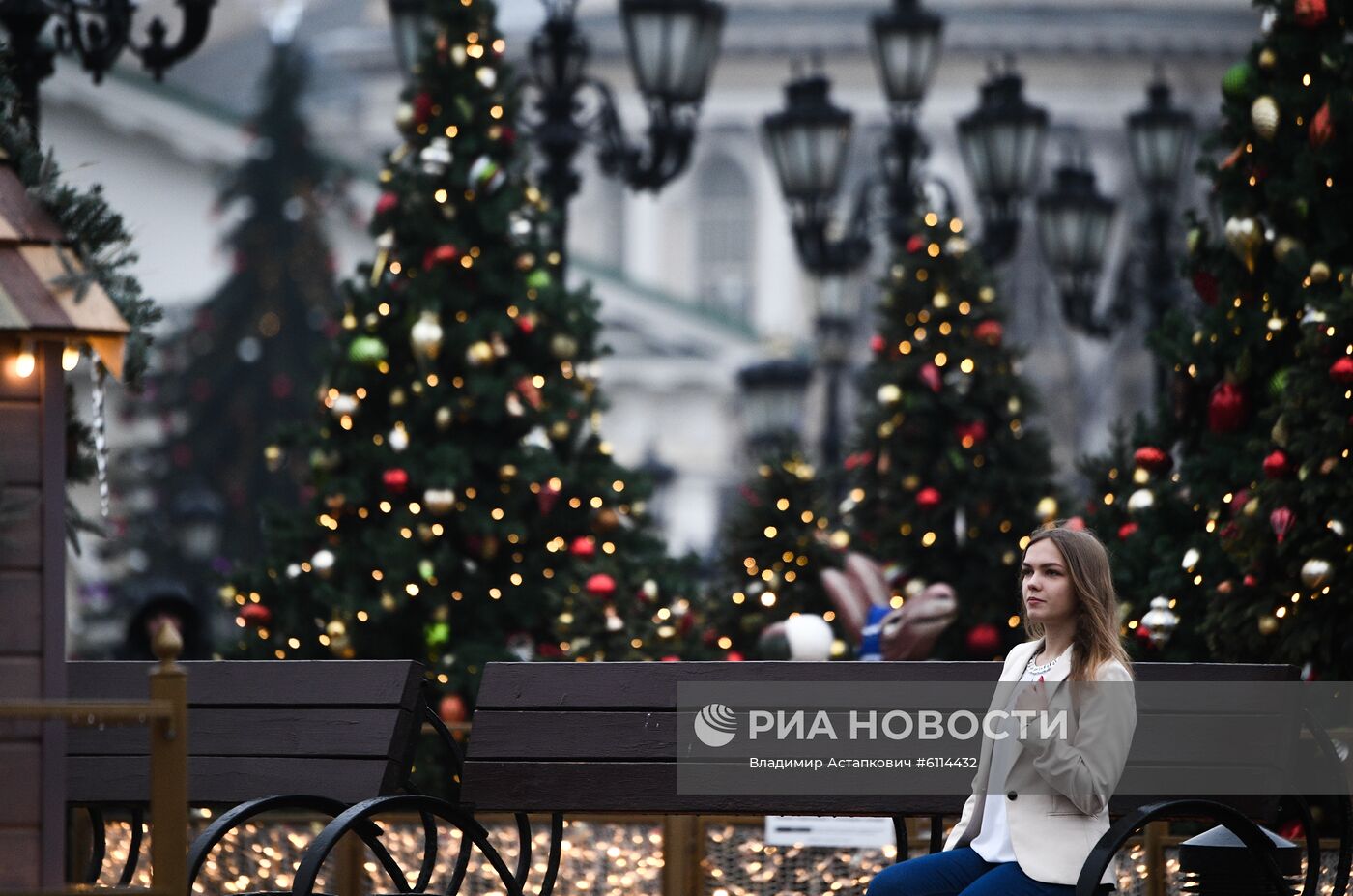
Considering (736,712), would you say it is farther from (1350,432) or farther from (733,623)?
(733,623)

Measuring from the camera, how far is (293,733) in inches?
314

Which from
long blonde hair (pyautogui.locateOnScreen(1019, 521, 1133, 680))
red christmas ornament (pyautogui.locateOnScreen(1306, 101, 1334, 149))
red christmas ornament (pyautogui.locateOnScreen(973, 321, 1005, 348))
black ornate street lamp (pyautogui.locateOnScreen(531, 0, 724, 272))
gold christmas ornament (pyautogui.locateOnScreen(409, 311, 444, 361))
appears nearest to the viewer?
long blonde hair (pyautogui.locateOnScreen(1019, 521, 1133, 680))

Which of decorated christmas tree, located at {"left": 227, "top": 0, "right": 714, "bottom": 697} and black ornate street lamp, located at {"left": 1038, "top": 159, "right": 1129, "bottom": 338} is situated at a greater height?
black ornate street lamp, located at {"left": 1038, "top": 159, "right": 1129, "bottom": 338}

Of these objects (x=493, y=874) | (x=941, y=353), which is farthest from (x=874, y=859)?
(x=941, y=353)

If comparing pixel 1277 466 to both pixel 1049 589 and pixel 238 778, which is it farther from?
pixel 238 778

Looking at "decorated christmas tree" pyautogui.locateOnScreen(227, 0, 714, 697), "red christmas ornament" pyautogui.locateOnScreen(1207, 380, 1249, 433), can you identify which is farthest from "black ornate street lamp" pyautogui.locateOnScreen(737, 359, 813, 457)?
"red christmas ornament" pyautogui.locateOnScreen(1207, 380, 1249, 433)

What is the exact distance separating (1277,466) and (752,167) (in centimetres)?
5721

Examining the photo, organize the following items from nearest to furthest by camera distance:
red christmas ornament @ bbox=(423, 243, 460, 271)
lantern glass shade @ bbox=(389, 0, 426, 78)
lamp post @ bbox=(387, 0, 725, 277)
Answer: red christmas ornament @ bbox=(423, 243, 460, 271) < lamp post @ bbox=(387, 0, 725, 277) < lantern glass shade @ bbox=(389, 0, 426, 78)

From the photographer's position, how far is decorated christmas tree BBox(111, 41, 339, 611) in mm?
33781

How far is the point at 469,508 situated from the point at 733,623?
1.86m

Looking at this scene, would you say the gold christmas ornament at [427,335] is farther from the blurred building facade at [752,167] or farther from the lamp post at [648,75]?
the blurred building facade at [752,167]

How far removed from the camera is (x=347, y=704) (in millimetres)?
7906

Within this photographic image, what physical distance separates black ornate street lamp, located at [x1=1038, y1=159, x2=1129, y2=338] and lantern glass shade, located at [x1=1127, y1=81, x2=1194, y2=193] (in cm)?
48

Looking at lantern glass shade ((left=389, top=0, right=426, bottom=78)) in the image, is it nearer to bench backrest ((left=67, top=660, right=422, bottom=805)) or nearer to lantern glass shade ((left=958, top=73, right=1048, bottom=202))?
lantern glass shade ((left=958, top=73, right=1048, bottom=202))
